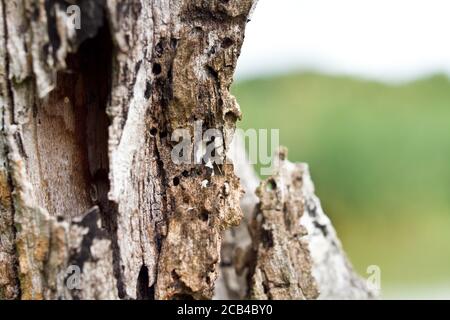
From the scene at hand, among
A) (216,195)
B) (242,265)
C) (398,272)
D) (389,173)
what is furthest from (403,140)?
(216,195)

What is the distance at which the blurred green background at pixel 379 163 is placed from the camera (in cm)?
423

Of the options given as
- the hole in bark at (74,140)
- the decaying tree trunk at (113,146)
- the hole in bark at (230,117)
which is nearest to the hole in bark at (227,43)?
the decaying tree trunk at (113,146)

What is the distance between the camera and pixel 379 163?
5.04 metres

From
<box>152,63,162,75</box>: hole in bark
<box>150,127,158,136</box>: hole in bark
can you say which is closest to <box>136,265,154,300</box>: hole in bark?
<box>150,127,158,136</box>: hole in bark

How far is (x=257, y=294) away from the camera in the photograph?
1.87 metres

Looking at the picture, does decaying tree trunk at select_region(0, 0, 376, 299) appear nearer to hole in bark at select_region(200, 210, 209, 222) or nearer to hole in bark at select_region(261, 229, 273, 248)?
hole in bark at select_region(200, 210, 209, 222)

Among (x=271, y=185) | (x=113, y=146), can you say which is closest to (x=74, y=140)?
(x=113, y=146)

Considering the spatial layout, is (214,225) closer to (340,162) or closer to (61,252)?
(61,252)

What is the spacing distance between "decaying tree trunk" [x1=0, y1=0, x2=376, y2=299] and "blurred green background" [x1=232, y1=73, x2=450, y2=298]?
2.18 meters

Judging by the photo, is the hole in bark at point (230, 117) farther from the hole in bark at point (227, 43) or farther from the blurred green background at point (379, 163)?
the blurred green background at point (379, 163)

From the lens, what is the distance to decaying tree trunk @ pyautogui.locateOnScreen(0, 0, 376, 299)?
4.38 ft

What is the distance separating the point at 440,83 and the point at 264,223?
5458mm
